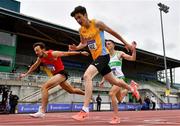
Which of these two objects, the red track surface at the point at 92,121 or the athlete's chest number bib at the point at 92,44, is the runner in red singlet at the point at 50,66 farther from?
the athlete's chest number bib at the point at 92,44

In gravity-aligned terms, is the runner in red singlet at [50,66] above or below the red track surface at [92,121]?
above

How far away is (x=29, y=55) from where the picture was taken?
44.1 m

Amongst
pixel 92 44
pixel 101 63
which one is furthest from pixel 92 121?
pixel 92 44

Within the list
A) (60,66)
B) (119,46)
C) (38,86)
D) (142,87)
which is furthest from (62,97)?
(60,66)

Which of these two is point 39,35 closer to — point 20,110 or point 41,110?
point 20,110

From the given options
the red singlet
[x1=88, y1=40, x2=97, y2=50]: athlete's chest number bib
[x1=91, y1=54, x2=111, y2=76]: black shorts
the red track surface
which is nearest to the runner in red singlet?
the red singlet

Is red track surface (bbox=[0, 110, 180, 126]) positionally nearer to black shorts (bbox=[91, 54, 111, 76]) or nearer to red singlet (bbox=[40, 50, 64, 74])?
black shorts (bbox=[91, 54, 111, 76])

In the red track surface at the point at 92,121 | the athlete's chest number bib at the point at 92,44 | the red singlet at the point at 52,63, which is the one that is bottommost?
the red track surface at the point at 92,121

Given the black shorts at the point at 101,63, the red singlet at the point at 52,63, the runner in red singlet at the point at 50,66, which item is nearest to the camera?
the black shorts at the point at 101,63

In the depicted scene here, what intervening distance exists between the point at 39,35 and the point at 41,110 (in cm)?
3699

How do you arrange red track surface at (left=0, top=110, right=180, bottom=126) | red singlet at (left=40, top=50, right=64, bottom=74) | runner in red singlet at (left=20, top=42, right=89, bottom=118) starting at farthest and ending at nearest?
red singlet at (left=40, top=50, right=64, bottom=74), runner in red singlet at (left=20, top=42, right=89, bottom=118), red track surface at (left=0, top=110, right=180, bottom=126)

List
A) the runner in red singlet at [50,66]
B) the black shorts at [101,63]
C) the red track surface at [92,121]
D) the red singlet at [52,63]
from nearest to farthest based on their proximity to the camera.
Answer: the black shorts at [101,63] < the red track surface at [92,121] < the runner in red singlet at [50,66] < the red singlet at [52,63]

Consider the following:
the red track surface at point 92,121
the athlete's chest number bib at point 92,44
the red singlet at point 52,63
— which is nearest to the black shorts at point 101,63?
the athlete's chest number bib at point 92,44

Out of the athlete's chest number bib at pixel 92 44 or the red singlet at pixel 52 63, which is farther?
the red singlet at pixel 52 63
